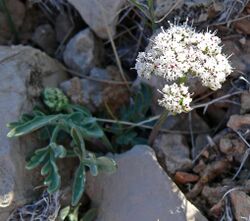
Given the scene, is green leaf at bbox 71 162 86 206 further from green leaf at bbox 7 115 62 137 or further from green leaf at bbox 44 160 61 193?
green leaf at bbox 7 115 62 137

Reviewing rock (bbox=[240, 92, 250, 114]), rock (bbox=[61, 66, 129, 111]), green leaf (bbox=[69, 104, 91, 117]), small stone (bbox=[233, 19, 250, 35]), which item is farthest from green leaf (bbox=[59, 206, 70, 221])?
small stone (bbox=[233, 19, 250, 35])

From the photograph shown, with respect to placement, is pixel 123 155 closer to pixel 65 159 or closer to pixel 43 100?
pixel 65 159

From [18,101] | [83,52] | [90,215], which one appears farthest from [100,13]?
[90,215]

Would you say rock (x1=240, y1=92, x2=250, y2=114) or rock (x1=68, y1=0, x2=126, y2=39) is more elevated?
rock (x1=68, y1=0, x2=126, y2=39)

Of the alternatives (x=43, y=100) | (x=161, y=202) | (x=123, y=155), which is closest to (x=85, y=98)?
(x=43, y=100)

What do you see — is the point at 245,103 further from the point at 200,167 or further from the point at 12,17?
the point at 12,17
